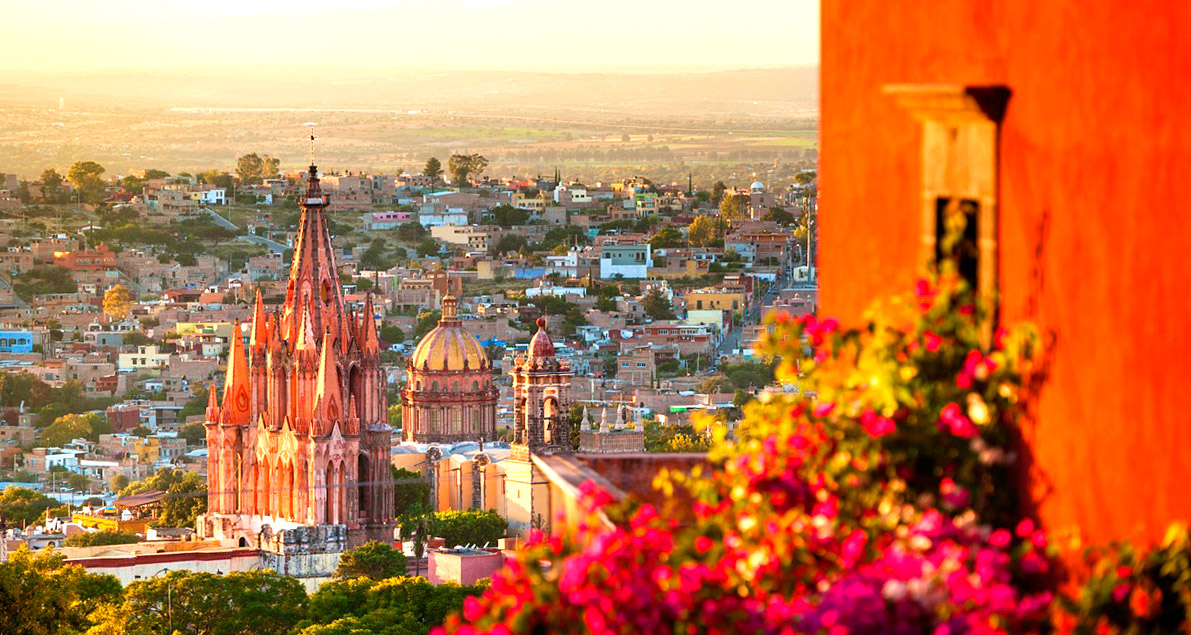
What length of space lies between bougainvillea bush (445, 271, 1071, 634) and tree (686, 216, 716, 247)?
287 feet

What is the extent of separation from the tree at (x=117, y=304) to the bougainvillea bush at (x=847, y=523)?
7621 cm

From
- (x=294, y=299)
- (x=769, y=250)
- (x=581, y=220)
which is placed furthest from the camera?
(x=581, y=220)

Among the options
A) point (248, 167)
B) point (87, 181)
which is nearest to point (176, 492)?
point (87, 181)

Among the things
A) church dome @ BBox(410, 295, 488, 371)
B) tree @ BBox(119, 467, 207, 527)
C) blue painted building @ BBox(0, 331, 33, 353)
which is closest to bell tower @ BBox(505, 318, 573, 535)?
church dome @ BBox(410, 295, 488, 371)

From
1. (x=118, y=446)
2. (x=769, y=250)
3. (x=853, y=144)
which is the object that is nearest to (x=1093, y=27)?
(x=853, y=144)

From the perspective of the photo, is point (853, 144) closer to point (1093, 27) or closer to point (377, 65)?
point (1093, 27)

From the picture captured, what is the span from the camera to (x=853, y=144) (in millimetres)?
6328

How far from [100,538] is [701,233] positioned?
51.1m

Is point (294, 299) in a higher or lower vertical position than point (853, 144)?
lower

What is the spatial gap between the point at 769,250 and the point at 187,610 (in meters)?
57.6

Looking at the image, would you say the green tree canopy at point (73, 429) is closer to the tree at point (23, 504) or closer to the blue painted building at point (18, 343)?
the blue painted building at point (18, 343)

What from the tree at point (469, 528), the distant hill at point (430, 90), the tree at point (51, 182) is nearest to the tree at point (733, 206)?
the distant hill at point (430, 90)

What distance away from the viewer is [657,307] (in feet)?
269

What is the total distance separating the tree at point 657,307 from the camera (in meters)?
81.9
